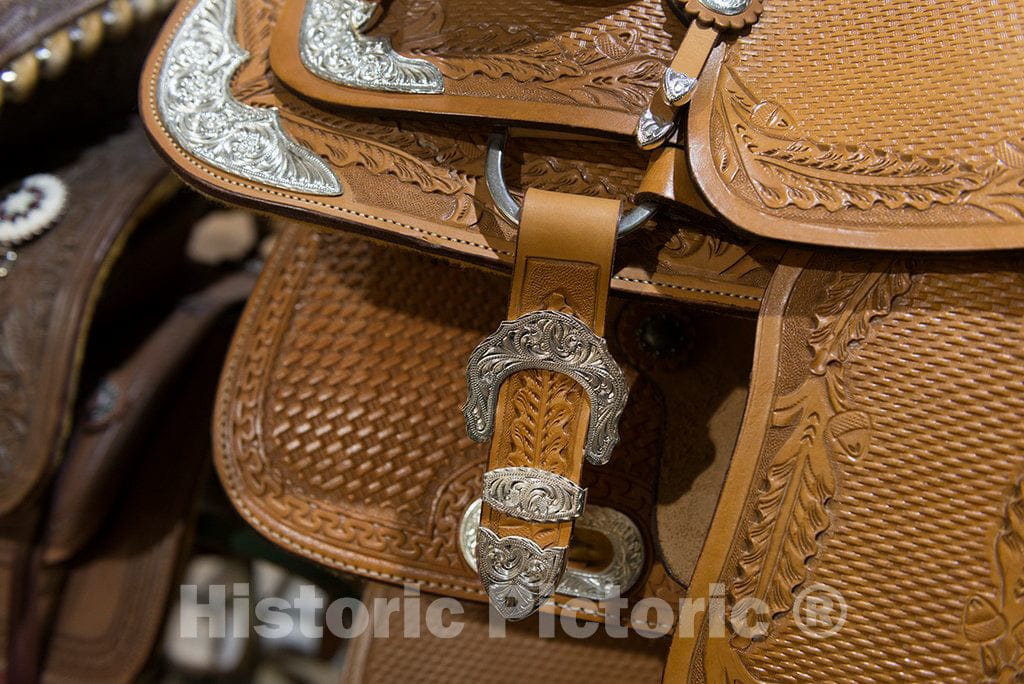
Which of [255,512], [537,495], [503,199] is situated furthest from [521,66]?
[255,512]

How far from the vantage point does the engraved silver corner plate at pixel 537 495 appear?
51 cm

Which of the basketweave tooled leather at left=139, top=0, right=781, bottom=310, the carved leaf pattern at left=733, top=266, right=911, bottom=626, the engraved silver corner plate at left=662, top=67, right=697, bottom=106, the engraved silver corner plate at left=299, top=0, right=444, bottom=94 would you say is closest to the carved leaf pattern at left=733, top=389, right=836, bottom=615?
the carved leaf pattern at left=733, top=266, right=911, bottom=626

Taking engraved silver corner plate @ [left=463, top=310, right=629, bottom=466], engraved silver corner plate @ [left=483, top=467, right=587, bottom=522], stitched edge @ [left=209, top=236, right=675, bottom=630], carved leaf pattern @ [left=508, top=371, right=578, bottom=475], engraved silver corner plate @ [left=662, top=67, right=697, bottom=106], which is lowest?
stitched edge @ [left=209, top=236, right=675, bottom=630]

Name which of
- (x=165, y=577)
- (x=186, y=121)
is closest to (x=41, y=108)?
(x=186, y=121)

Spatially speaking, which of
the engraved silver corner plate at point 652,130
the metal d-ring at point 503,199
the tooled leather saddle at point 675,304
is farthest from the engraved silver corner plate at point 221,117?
the engraved silver corner plate at point 652,130

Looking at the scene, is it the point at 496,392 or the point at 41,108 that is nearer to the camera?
the point at 496,392

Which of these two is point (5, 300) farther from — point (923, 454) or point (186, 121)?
point (923, 454)

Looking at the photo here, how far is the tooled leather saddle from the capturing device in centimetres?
48

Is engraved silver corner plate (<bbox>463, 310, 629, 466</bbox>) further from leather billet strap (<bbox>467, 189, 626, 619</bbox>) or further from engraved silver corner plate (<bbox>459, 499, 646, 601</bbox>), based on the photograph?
engraved silver corner plate (<bbox>459, 499, 646, 601</bbox>)

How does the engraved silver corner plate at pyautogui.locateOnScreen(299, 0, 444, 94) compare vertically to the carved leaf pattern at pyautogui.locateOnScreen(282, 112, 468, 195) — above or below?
above

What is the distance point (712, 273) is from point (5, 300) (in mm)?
734

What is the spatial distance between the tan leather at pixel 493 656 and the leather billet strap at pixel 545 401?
198mm

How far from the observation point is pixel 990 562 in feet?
1.53

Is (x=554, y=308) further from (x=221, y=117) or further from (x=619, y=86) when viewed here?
(x=221, y=117)
